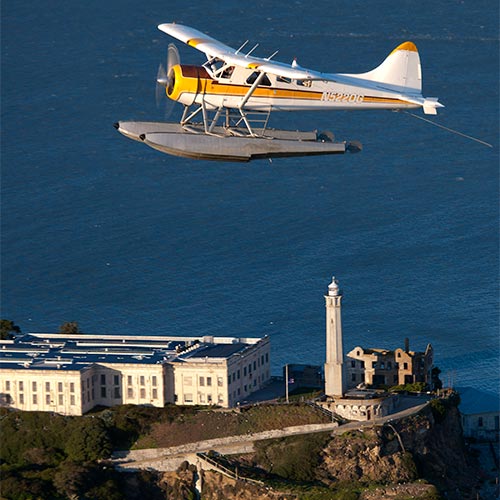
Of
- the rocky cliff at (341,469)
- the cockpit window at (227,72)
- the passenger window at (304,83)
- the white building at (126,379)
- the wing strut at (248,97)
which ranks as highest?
the cockpit window at (227,72)

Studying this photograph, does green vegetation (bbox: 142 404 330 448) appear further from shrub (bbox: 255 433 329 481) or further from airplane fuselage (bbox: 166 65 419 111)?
airplane fuselage (bbox: 166 65 419 111)

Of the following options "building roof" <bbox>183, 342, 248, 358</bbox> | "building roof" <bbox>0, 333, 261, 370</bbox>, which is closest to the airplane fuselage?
"building roof" <bbox>0, 333, 261, 370</bbox>

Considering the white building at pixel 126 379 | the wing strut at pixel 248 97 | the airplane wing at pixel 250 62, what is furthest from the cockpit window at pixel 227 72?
the white building at pixel 126 379

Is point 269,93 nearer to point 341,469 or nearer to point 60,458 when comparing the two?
point 341,469

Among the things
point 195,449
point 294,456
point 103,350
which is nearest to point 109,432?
point 195,449

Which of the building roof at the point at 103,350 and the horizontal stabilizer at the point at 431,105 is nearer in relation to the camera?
the horizontal stabilizer at the point at 431,105

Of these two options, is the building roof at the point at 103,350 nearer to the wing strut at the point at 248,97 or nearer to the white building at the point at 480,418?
the white building at the point at 480,418
